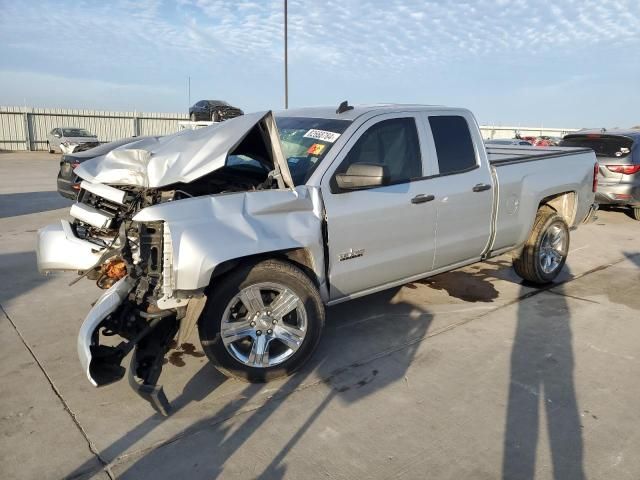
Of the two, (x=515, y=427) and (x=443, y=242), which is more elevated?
(x=443, y=242)

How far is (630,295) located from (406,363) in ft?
10.7

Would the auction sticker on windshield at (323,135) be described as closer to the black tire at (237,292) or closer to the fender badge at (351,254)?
the fender badge at (351,254)

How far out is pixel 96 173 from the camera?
373cm

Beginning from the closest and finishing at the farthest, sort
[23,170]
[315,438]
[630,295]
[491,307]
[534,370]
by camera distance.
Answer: [315,438] → [534,370] → [491,307] → [630,295] → [23,170]

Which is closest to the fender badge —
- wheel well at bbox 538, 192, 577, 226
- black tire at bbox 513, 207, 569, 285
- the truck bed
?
the truck bed

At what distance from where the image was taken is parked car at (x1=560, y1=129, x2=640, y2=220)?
959cm

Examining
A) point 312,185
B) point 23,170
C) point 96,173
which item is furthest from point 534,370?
point 23,170

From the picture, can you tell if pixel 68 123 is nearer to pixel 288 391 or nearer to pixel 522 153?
pixel 522 153

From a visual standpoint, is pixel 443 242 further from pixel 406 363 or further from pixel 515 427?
pixel 515 427

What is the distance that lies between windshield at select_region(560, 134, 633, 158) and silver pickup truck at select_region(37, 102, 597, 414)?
6281 mm

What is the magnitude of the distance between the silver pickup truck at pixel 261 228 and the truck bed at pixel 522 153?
1.59 feet

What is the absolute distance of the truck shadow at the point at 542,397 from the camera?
111 inches

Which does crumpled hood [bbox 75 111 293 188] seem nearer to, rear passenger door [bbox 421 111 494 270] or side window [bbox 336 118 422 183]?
side window [bbox 336 118 422 183]

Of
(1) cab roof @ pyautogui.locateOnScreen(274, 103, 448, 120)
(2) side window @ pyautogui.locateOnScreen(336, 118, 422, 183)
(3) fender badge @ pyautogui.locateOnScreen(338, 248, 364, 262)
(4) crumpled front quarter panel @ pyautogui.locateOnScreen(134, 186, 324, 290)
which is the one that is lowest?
(3) fender badge @ pyautogui.locateOnScreen(338, 248, 364, 262)
